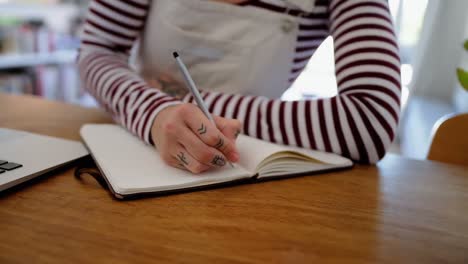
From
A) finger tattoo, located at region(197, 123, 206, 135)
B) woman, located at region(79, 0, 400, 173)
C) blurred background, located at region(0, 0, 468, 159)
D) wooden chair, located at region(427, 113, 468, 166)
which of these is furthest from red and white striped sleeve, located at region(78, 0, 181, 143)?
blurred background, located at region(0, 0, 468, 159)

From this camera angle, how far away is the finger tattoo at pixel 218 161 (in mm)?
452

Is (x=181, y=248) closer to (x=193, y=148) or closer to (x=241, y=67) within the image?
(x=193, y=148)

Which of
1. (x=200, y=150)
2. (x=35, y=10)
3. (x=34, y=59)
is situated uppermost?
(x=200, y=150)

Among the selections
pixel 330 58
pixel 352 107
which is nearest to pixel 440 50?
pixel 330 58

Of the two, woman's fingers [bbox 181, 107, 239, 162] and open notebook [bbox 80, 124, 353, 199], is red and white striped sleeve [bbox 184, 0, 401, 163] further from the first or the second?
woman's fingers [bbox 181, 107, 239, 162]

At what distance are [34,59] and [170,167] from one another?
Answer: 2483 mm

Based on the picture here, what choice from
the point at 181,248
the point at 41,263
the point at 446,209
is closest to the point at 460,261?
the point at 446,209

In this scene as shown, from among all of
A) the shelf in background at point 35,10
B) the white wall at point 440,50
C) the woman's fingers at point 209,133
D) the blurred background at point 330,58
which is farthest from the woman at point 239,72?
the shelf in background at point 35,10

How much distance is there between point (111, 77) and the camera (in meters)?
0.67

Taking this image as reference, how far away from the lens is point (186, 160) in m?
0.46

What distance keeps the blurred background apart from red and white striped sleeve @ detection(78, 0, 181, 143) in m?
0.54

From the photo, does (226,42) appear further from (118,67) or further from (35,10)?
(35,10)

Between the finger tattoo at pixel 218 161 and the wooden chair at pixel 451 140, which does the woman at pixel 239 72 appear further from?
the wooden chair at pixel 451 140

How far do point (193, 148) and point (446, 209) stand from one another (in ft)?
0.93
